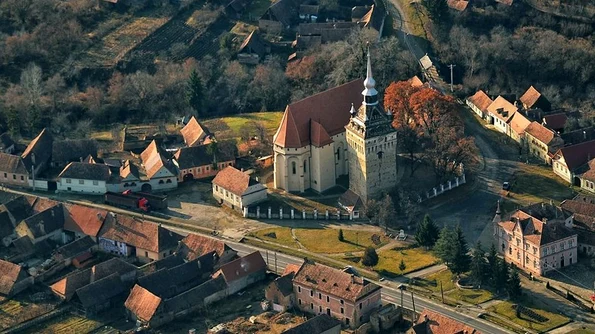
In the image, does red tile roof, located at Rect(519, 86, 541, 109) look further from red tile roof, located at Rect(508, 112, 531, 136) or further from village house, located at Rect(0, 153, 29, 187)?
village house, located at Rect(0, 153, 29, 187)

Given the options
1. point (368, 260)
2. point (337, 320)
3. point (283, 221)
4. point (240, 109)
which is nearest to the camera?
point (337, 320)

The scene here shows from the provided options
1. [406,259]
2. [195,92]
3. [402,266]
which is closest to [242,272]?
[402,266]

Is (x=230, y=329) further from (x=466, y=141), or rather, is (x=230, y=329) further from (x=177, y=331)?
(x=466, y=141)

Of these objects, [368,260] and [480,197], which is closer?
[368,260]

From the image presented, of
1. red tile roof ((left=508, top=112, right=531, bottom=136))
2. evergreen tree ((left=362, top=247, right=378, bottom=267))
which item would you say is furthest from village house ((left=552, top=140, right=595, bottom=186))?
evergreen tree ((left=362, top=247, right=378, bottom=267))

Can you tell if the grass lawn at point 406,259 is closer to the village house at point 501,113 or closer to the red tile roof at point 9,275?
the village house at point 501,113

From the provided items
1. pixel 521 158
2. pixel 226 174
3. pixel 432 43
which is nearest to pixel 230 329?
pixel 226 174

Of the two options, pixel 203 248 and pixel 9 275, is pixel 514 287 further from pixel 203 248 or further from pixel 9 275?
pixel 9 275

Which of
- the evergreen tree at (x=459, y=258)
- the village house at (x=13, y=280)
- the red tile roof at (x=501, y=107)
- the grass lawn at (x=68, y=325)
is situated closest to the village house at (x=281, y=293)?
the evergreen tree at (x=459, y=258)
